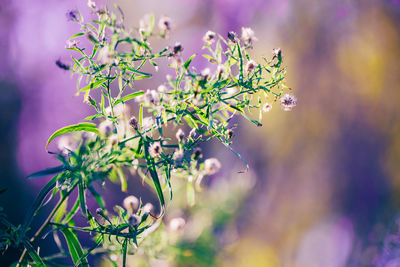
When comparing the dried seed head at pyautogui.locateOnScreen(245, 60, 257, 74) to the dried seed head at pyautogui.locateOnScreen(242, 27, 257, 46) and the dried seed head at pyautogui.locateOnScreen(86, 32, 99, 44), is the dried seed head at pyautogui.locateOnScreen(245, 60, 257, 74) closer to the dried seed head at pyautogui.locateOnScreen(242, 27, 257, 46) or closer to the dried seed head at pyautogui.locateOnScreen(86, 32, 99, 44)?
the dried seed head at pyautogui.locateOnScreen(242, 27, 257, 46)

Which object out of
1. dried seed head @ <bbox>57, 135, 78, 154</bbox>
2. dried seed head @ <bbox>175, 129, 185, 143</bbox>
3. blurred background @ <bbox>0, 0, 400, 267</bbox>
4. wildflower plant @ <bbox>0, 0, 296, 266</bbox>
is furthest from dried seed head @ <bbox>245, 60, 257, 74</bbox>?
blurred background @ <bbox>0, 0, 400, 267</bbox>

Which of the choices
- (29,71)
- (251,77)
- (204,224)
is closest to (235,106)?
(251,77)

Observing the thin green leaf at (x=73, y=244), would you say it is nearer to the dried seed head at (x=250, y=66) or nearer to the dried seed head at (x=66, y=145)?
the dried seed head at (x=66, y=145)

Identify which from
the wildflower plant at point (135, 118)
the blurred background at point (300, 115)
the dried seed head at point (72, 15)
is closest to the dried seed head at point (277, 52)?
the wildflower plant at point (135, 118)

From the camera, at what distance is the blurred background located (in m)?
1.82

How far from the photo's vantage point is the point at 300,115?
2.23 metres

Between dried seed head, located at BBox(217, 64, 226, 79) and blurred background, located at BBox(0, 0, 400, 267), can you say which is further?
blurred background, located at BBox(0, 0, 400, 267)

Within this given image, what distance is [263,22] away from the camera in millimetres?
2139

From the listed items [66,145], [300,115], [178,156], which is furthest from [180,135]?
[300,115]

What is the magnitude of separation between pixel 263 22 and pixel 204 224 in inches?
65.7

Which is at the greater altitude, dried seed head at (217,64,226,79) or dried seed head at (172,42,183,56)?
dried seed head at (172,42,183,56)

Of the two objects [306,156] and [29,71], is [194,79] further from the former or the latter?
[306,156]

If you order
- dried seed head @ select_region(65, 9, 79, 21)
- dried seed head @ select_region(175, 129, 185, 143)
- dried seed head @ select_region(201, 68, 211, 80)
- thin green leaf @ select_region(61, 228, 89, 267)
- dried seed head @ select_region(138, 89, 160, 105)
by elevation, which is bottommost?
thin green leaf @ select_region(61, 228, 89, 267)

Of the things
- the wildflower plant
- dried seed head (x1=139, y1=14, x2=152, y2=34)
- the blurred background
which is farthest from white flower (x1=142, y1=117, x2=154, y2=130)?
the blurred background
